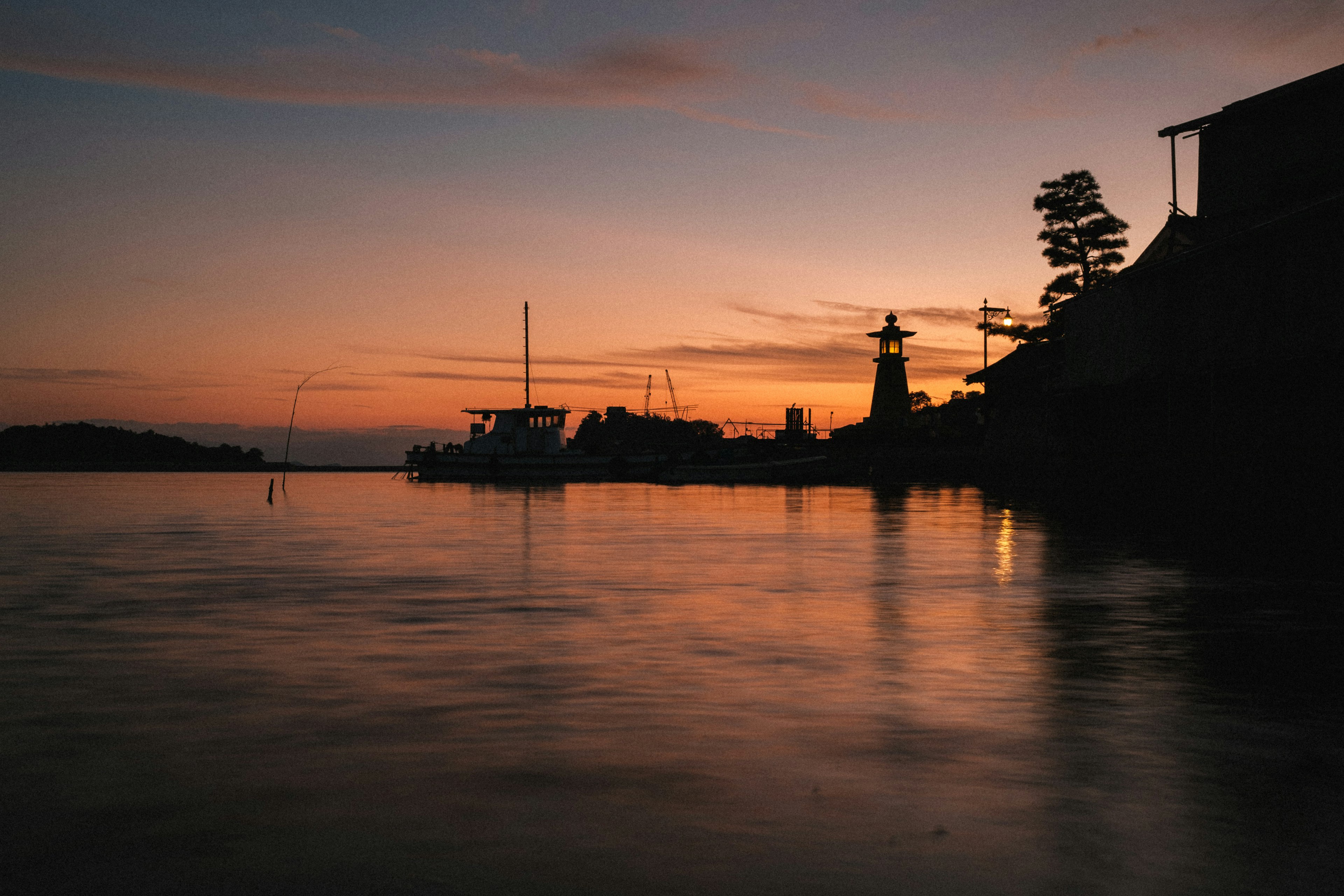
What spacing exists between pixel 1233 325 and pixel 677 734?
76.8 ft

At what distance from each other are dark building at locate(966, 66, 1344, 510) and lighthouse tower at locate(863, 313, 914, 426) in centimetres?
3758

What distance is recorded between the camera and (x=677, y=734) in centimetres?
702

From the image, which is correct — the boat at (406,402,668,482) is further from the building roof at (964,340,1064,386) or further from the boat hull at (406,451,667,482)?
the building roof at (964,340,1064,386)

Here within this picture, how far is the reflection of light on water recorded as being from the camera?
16.9m

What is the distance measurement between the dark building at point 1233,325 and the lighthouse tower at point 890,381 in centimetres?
3758

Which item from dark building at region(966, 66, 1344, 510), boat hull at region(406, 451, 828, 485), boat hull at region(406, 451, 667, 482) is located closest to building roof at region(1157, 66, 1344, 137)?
dark building at region(966, 66, 1344, 510)

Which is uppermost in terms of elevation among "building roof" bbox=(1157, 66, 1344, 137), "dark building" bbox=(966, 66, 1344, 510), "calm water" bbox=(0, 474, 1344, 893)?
"building roof" bbox=(1157, 66, 1344, 137)

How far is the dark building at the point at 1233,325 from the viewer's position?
23000mm

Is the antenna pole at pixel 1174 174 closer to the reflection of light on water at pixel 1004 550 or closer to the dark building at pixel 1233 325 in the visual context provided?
the dark building at pixel 1233 325

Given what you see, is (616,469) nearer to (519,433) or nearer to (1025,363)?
(519,433)

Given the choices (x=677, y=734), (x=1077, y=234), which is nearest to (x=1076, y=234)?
(x=1077, y=234)

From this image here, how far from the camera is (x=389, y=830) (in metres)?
4.95

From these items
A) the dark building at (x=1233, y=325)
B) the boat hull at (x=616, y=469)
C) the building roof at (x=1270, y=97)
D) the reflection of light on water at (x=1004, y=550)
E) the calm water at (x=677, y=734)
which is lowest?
the calm water at (x=677, y=734)

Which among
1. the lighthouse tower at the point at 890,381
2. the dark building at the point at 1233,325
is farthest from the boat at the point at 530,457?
the dark building at the point at 1233,325
